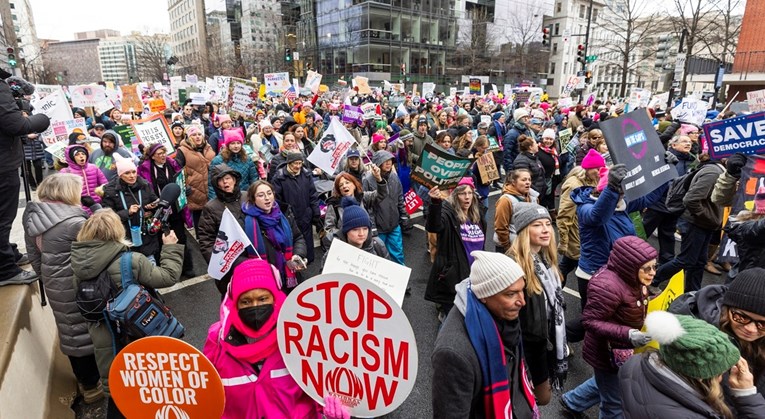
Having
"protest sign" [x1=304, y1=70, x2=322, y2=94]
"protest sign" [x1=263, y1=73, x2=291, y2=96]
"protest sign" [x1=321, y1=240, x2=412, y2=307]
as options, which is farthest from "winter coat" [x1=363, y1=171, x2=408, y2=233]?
"protest sign" [x1=263, y1=73, x2=291, y2=96]

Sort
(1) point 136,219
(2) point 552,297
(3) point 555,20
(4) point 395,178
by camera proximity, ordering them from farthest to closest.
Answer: (3) point 555,20 → (4) point 395,178 → (1) point 136,219 → (2) point 552,297

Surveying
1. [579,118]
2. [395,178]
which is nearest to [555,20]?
[579,118]

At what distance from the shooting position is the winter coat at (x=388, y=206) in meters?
5.22

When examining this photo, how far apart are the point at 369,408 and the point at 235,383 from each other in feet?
2.49

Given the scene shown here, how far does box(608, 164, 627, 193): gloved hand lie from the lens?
3463 mm

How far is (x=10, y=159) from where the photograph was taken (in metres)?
3.82

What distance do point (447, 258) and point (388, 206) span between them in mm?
1390

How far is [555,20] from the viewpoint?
7169 cm

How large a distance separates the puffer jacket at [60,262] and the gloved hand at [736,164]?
19.1 feet

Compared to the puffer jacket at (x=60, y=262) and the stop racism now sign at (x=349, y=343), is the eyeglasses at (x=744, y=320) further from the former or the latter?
the puffer jacket at (x=60, y=262)

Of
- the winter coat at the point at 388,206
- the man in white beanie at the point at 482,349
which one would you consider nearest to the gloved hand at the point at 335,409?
the man in white beanie at the point at 482,349

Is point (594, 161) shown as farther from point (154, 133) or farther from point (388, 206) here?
point (154, 133)

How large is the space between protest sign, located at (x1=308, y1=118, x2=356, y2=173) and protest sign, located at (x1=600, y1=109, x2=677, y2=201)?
11.6 feet

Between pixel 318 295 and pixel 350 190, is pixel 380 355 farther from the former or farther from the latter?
pixel 350 190
